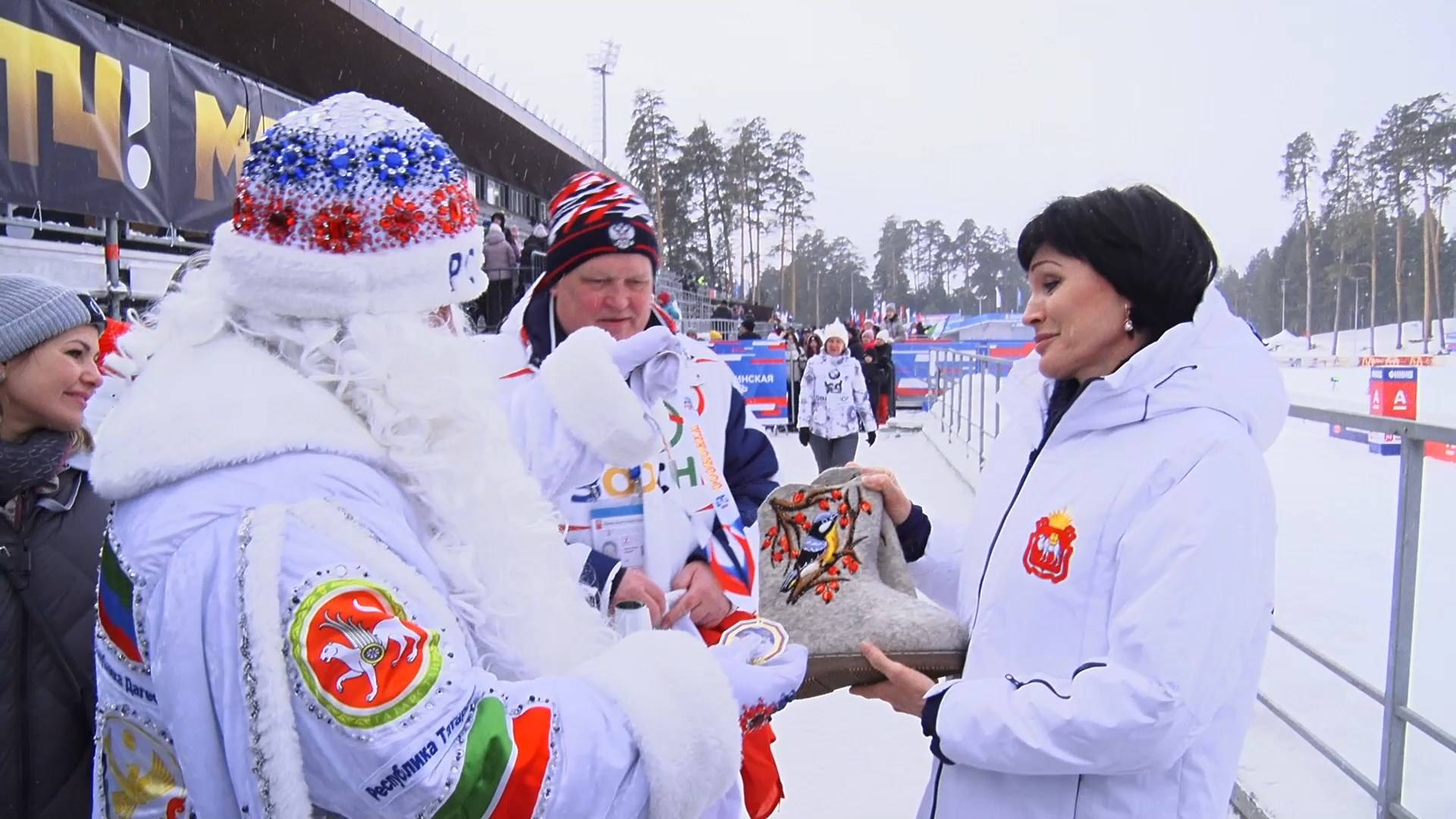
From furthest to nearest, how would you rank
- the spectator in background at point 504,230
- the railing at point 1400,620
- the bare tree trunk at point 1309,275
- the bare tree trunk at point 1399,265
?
the bare tree trunk at point 1309,275 → the bare tree trunk at point 1399,265 → the spectator in background at point 504,230 → the railing at point 1400,620

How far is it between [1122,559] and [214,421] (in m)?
1.13

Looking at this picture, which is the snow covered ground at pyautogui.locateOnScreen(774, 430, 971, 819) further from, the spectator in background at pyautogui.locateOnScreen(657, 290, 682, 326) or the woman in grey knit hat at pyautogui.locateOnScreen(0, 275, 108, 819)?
the woman in grey knit hat at pyautogui.locateOnScreen(0, 275, 108, 819)

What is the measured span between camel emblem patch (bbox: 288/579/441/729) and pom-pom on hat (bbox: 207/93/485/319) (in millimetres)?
357

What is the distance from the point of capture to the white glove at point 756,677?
103 cm

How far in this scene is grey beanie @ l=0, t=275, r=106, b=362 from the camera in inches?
72.7

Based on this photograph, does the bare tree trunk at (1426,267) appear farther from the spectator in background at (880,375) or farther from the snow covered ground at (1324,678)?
the snow covered ground at (1324,678)

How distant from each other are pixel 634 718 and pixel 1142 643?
70 cm

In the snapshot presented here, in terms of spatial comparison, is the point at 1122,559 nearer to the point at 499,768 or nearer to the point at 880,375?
the point at 499,768

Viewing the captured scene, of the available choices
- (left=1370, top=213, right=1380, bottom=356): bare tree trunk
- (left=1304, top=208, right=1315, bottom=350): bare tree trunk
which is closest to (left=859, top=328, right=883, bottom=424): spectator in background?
(left=1370, top=213, right=1380, bottom=356): bare tree trunk

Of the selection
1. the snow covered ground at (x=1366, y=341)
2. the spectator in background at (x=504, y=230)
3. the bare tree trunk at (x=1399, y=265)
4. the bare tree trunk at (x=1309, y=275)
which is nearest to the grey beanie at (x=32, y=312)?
the spectator in background at (x=504, y=230)

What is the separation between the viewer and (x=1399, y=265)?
1462 inches

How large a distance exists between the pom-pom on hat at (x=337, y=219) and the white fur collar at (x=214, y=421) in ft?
0.28

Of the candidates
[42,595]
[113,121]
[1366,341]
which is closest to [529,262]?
[113,121]

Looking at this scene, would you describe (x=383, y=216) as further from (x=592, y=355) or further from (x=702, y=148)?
(x=702, y=148)
